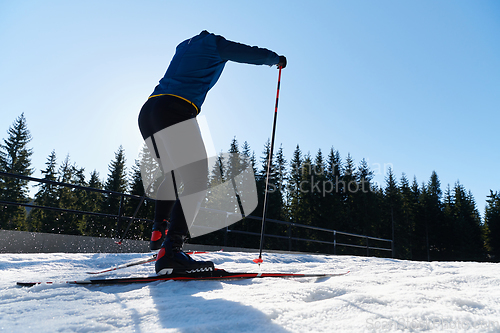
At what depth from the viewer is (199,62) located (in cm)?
186

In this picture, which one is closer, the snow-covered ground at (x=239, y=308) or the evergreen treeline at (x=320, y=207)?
the snow-covered ground at (x=239, y=308)

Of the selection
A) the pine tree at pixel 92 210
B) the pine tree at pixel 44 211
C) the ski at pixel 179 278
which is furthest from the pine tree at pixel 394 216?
the ski at pixel 179 278

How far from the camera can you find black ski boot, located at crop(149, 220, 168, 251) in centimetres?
180

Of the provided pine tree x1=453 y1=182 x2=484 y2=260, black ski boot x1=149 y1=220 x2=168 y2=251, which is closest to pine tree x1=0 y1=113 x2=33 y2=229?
black ski boot x1=149 y1=220 x2=168 y2=251

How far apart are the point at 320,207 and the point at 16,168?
1097 inches

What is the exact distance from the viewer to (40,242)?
396 centimetres

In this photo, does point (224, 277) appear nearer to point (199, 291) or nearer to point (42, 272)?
point (199, 291)

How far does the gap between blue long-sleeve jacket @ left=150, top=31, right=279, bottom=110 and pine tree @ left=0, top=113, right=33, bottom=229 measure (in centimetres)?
2422

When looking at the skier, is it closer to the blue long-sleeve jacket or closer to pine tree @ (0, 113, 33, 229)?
the blue long-sleeve jacket

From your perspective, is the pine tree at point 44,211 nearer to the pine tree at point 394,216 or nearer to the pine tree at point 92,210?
the pine tree at point 92,210

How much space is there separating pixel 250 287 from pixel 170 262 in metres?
0.47

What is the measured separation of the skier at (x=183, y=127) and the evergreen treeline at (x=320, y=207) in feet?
67.2

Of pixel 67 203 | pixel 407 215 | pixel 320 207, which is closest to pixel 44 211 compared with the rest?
pixel 67 203

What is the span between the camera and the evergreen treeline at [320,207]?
977 inches
